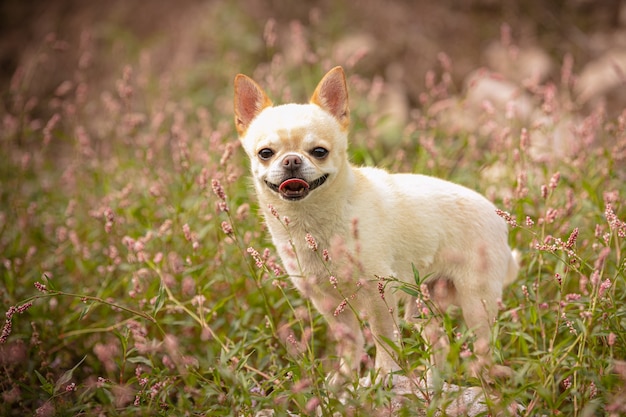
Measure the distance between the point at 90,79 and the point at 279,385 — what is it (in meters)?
7.30

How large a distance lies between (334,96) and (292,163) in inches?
22.8

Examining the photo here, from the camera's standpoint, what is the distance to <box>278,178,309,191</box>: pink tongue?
7.87 feet

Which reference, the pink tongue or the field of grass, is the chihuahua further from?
the field of grass

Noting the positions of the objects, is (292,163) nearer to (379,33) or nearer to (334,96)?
(334,96)

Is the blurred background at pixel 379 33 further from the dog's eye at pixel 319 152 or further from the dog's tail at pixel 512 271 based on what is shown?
the dog's eye at pixel 319 152

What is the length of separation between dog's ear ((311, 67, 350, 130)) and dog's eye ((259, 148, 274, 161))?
404 millimetres

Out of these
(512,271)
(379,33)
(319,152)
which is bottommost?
(512,271)

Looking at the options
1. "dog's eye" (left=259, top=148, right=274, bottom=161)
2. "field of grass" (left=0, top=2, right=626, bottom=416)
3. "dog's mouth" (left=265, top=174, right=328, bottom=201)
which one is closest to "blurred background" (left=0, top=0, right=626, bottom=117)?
"field of grass" (left=0, top=2, right=626, bottom=416)

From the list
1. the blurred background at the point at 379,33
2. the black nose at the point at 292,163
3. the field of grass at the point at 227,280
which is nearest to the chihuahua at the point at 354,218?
the black nose at the point at 292,163

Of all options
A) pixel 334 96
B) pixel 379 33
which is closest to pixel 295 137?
pixel 334 96

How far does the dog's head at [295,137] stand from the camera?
8.00ft

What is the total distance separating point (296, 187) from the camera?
96.2 inches

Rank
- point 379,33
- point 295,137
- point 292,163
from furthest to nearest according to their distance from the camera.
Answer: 1. point 379,33
2. point 295,137
3. point 292,163

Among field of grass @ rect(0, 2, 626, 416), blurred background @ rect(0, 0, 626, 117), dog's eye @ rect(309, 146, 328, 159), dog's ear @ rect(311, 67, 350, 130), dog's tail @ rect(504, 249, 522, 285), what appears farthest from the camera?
blurred background @ rect(0, 0, 626, 117)
